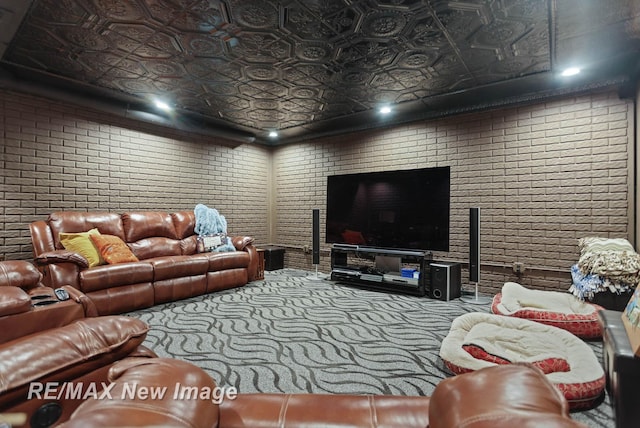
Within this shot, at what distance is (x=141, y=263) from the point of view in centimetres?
354

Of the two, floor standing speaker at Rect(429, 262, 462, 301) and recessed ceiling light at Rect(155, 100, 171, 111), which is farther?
recessed ceiling light at Rect(155, 100, 171, 111)

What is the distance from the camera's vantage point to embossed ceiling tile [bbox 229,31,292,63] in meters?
2.73

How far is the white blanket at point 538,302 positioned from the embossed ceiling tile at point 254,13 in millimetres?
3064

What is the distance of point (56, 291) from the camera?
77.6 inches

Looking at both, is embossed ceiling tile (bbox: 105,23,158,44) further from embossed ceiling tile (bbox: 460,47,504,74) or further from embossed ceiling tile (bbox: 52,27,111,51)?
embossed ceiling tile (bbox: 460,47,504,74)

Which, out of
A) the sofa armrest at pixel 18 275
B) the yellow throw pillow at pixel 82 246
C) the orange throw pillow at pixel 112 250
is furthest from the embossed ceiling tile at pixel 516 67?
the yellow throw pillow at pixel 82 246

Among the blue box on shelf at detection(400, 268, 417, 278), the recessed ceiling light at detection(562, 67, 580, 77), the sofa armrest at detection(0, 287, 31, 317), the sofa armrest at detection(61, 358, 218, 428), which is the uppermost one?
the recessed ceiling light at detection(562, 67, 580, 77)

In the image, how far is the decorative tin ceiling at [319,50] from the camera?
2.37 metres

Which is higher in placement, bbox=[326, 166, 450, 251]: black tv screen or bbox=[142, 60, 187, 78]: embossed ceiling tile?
bbox=[142, 60, 187, 78]: embossed ceiling tile

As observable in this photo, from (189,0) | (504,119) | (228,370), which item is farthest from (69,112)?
(504,119)

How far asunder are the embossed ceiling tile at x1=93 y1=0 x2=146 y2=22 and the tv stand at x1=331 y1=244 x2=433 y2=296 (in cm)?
347

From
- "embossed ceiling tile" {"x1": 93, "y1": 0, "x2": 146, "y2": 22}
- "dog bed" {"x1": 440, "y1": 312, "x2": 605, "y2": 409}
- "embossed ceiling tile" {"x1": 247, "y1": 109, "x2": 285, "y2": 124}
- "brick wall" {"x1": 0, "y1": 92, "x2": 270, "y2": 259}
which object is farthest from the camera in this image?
"embossed ceiling tile" {"x1": 247, "y1": 109, "x2": 285, "y2": 124}

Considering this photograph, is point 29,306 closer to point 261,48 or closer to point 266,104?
point 261,48

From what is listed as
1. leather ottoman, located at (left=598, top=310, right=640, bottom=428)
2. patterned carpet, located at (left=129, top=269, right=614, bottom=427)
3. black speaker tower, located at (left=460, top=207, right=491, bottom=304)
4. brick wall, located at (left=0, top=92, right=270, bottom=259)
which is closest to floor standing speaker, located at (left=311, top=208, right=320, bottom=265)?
patterned carpet, located at (left=129, top=269, right=614, bottom=427)
